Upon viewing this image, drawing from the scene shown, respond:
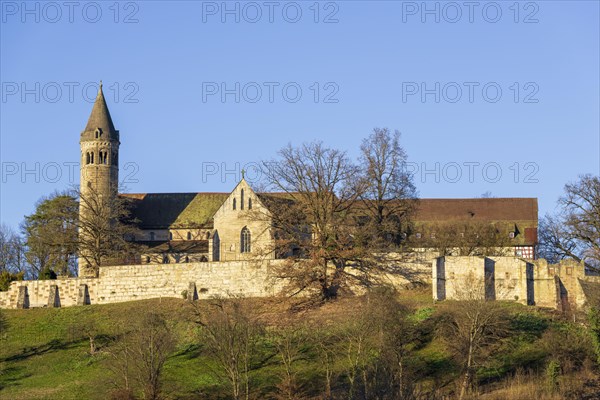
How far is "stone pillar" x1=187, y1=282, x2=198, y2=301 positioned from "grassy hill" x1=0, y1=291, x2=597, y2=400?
1.89m

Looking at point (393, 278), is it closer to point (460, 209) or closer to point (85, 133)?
point (460, 209)

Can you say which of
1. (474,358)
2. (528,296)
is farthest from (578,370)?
(528,296)

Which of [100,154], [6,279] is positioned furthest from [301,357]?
[100,154]

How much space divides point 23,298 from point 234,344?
22.3m

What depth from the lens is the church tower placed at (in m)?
89.6

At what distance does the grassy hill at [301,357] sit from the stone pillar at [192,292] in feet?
6.21

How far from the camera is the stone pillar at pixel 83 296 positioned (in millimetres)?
76938

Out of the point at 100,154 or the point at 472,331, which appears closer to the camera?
the point at 472,331

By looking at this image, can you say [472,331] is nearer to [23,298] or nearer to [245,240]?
[245,240]

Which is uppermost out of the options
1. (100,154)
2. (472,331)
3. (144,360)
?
(100,154)

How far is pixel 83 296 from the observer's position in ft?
253

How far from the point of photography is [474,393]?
57.4 m

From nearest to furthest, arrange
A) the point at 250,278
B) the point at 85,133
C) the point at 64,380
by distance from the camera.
Result: the point at 64,380 → the point at 250,278 → the point at 85,133

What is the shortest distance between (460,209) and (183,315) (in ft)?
92.2
